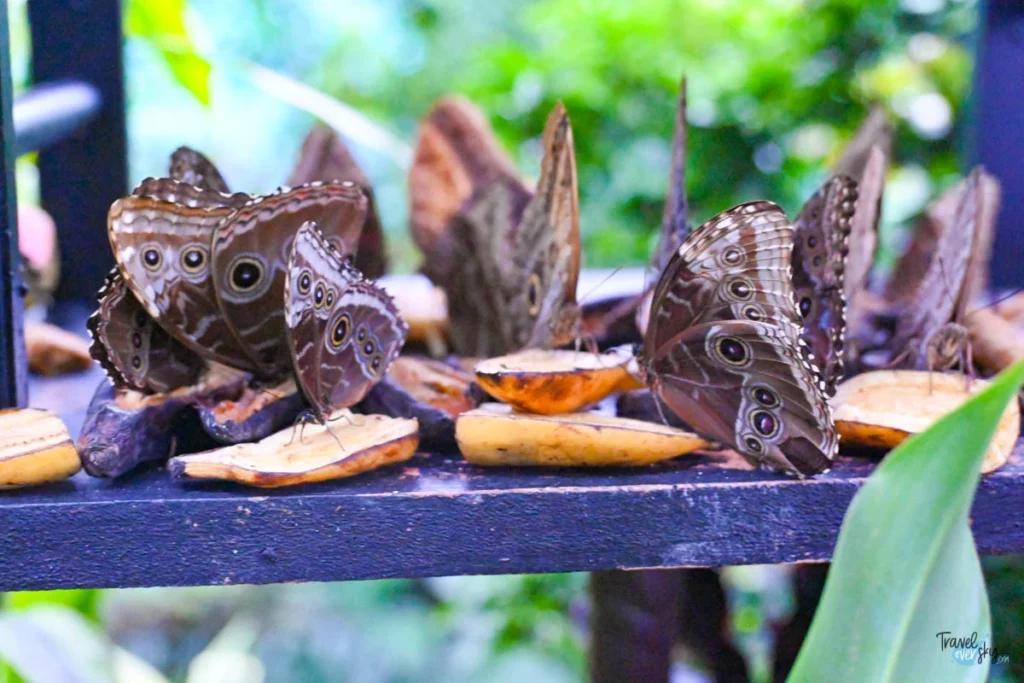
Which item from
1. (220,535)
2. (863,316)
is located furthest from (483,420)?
(863,316)

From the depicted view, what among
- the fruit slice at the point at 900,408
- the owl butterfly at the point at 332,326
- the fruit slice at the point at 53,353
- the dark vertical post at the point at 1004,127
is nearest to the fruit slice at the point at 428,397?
the owl butterfly at the point at 332,326

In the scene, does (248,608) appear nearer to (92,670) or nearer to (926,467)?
(92,670)

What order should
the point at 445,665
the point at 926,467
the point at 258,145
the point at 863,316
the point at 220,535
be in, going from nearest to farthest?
the point at 926,467, the point at 220,535, the point at 863,316, the point at 445,665, the point at 258,145

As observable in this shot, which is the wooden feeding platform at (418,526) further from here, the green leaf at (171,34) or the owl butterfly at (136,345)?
the green leaf at (171,34)

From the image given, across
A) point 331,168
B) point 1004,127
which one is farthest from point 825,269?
point 1004,127

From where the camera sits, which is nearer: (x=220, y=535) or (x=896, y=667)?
(x=896, y=667)

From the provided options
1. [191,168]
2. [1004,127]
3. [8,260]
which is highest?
[1004,127]

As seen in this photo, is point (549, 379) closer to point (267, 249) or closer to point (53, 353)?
point (267, 249)

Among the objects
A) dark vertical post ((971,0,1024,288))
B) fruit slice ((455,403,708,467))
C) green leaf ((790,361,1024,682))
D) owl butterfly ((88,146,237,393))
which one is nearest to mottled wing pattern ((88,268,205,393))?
owl butterfly ((88,146,237,393))
